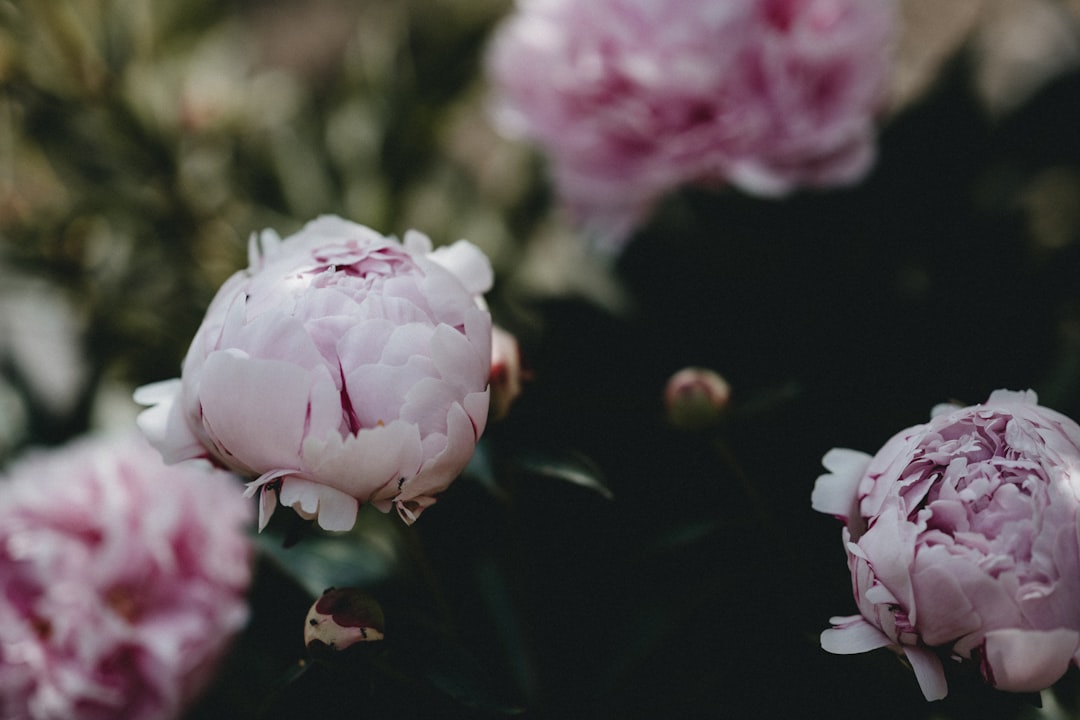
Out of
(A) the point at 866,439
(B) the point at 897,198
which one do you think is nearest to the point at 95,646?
(A) the point at 866,439

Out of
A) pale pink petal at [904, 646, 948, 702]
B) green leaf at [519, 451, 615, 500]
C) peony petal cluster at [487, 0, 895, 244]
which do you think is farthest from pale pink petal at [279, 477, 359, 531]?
peony petal cluster at [487, 0, 895, 244]

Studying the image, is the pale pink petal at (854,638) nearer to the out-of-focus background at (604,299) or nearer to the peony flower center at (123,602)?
the out-of-focus background at (604,299)

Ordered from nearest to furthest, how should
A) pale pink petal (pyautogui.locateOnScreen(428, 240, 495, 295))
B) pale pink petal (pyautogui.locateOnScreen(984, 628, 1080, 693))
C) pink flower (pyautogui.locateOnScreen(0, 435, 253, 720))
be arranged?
pale pink petal (pyautogui.locateOnScreen(984, 628, 1080, 693))
pale pink petal (pyautogui.locateOnScreen(428, 240, 495, 295))
pink flower (pyautogui.locateOnScreen(0, 435, 253, 720))

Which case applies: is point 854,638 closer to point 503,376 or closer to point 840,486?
point 840,486

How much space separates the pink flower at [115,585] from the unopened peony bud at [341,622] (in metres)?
0.15

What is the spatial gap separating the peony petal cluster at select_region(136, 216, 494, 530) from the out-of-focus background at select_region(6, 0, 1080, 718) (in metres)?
0.09

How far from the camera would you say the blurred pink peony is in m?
0.32

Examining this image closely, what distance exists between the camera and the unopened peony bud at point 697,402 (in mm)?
469

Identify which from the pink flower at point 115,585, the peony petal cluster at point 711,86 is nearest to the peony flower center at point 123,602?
the pink flower at point 115,585

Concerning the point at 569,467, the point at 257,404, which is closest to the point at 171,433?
the point at 257,404

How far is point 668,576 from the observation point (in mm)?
541

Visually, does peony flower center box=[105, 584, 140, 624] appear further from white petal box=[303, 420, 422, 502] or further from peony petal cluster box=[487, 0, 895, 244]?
peony petal cluster box=[487, 0, 895, 244]

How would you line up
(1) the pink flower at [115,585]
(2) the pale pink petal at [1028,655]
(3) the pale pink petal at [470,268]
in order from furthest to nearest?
(1) the pink flower at [115,585] < (3) the pale pink petal at [470,268] < (2) the pale pink petal at [1028,655]

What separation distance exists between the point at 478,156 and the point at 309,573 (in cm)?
69
